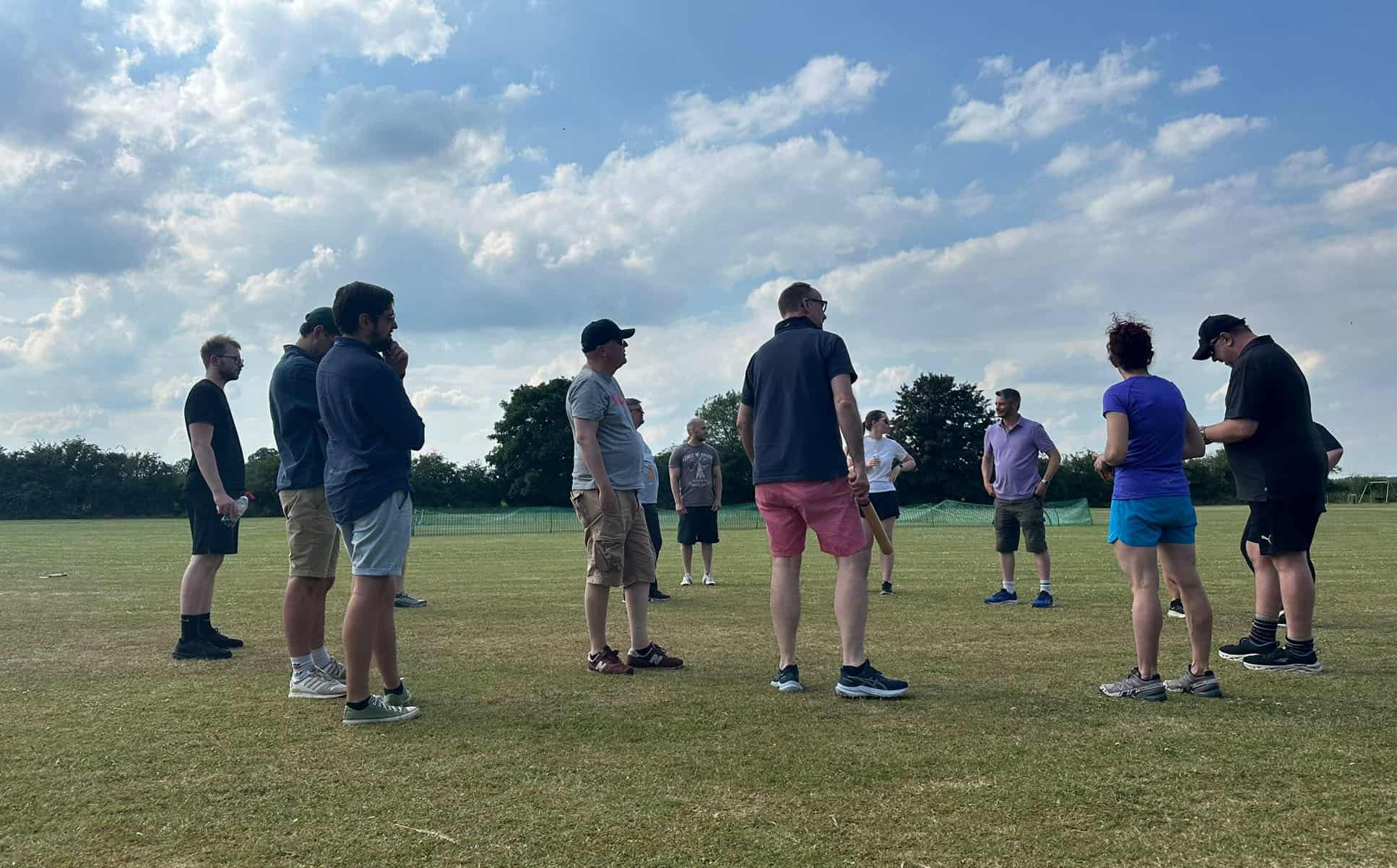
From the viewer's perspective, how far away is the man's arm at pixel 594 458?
5.70m

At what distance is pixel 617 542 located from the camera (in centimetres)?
582

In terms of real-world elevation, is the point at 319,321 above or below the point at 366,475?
above

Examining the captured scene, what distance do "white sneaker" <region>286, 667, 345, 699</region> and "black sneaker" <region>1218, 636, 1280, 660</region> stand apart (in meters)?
5.39

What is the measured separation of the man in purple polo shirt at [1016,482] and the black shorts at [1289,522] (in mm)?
3731

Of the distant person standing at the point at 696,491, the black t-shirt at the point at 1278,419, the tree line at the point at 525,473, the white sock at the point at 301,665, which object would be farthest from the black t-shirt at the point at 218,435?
the tree line at the point at 525,473

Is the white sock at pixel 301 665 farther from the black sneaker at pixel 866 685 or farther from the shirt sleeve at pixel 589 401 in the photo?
the black sneaker at pixel 866 685

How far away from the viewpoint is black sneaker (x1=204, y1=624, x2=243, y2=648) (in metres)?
6.71

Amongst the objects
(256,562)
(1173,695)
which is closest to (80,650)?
(1173,695)

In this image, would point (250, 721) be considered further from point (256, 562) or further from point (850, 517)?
point (256, 562)

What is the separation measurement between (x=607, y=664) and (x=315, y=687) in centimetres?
165

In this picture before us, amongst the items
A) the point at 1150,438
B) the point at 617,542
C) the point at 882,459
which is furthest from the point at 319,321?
the point at 882,459

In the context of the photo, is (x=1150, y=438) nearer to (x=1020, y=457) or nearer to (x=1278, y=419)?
(x=1278, y=419)

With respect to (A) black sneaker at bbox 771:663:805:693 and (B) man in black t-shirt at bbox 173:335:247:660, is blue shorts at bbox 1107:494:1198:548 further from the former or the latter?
(B) man in black t-shirt at bbox 173:335:247:660

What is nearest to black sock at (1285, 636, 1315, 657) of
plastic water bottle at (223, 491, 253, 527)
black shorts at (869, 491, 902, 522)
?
black shorts at (869, 491, 902, 522)
